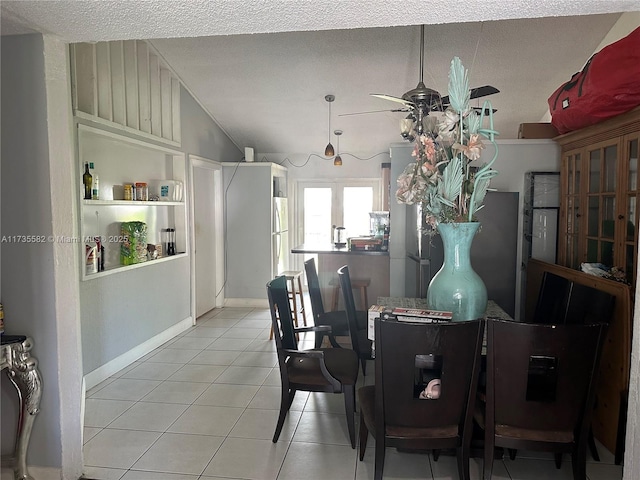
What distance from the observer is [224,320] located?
5434mm

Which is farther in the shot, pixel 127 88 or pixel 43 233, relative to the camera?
pixel 127 88

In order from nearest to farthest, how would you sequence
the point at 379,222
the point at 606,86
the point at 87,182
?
the point at 606,86 → the point at 87,182 → the point at 379,222

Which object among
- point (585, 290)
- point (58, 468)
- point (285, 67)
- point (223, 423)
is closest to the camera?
point (58, 468)

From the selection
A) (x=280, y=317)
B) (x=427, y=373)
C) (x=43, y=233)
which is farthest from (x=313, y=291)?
(x=43, y=233)

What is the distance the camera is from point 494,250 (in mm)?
3693

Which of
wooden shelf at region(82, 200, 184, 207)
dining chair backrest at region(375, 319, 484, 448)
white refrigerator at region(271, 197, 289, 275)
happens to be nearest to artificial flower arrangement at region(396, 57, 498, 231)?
dining chair backrest at region(375, 319, 484, 448)

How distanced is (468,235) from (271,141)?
15.2 ft

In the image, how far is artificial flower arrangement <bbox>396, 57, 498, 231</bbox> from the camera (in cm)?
208

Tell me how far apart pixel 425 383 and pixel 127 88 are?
11.5 ft

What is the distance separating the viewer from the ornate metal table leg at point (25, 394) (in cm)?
203

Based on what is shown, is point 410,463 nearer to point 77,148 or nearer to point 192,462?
point 192,462

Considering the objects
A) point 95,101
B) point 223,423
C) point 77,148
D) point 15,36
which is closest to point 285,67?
point 95,101

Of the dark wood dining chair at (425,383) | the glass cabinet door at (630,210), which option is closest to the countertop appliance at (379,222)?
the glass cabinet door at (630,210)

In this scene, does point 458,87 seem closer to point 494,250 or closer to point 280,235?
point 494,250
